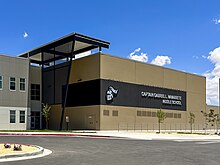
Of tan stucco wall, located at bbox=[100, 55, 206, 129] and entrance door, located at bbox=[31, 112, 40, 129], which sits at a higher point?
tan stucco wall, located at bbox=[100, 55, 206, 129]

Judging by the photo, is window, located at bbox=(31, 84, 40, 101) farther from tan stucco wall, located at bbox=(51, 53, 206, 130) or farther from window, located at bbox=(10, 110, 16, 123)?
window, located at bbox=(10, 110, 16, 123)

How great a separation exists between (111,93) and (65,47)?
10.4 m

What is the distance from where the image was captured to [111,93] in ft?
153

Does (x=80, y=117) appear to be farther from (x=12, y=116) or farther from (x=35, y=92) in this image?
(x=35, y=92)

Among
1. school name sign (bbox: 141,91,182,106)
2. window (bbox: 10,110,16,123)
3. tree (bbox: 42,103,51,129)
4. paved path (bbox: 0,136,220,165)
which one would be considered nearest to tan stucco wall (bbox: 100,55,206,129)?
school name sign (bbox: 141,91,182,106)

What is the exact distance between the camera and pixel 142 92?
51594 millimetres

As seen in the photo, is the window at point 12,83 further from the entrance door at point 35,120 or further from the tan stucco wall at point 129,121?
the tan stucco wall at point 129,121

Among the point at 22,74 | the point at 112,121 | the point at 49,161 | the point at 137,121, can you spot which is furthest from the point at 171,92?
the point at 49,161

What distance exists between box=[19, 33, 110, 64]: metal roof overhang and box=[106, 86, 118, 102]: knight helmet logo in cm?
656

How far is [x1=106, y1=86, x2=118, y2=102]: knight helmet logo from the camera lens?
4633 centimetres

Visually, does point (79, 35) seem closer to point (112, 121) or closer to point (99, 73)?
point (99, 73)

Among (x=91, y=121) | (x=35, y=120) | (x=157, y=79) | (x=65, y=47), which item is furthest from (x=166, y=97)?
(x=35, y=120)

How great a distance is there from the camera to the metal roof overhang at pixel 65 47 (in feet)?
155

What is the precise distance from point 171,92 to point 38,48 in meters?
22.9
